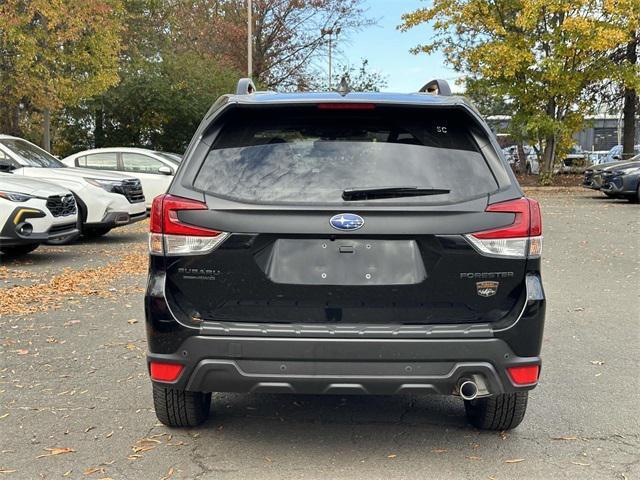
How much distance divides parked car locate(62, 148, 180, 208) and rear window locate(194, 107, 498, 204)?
12589mm

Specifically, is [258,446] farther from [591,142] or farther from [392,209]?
[591,142]

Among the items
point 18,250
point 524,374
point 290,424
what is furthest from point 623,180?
point 524,374

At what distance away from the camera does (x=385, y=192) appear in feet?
11.0

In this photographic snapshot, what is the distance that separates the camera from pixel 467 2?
25.6 m

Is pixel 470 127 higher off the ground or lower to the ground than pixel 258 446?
higher

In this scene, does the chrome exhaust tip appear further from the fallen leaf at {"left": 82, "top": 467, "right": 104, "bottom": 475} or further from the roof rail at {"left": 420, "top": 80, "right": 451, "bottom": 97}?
the fallen leaf at {"left": 82, "top": 467, "right": 104, "bottom": 475}

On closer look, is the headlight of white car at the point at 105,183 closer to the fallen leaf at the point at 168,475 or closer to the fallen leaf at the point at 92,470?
the fallen leaf at the point at 92,470

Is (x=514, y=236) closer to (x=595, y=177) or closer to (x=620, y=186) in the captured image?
(x=620, y=186)

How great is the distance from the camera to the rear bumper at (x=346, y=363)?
10.6ft

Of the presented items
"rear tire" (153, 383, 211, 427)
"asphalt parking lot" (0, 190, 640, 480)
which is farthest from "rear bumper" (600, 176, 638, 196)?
"rear tire" (153, 383, 211, 427)

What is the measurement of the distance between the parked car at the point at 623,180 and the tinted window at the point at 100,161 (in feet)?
42.6

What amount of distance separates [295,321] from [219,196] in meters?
0.68

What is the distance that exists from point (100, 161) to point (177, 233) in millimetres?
13378

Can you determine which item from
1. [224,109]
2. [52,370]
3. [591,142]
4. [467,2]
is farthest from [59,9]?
[591,142]
